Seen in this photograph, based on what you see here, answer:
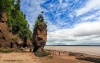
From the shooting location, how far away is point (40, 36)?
3819 cm

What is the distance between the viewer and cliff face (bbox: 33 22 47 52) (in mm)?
38000

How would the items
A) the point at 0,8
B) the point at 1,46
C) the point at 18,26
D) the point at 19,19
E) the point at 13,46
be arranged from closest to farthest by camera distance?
1. the point at 1,46
2. the point at 0,8
3. the point at 13,46
4. the point at 18,26
5. the point at 19,19

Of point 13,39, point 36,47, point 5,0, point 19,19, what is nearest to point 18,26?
point 19,19

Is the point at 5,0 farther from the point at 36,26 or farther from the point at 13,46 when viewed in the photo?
the point at 13,46

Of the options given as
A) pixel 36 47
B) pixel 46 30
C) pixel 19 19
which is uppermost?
pixel 19 19

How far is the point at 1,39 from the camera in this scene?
37594 millimetres

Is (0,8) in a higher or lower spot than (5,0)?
lower

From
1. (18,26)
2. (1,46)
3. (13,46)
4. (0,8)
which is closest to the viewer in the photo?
(1,46)

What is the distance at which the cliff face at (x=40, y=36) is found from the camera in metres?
38.0

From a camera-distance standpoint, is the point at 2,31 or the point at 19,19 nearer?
the point at 2,31

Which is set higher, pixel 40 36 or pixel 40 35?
pixel 40 35

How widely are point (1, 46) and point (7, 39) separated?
3503mm

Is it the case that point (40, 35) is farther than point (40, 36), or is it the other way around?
point (40, 35)

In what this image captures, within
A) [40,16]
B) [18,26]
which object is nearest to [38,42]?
[40,16]
